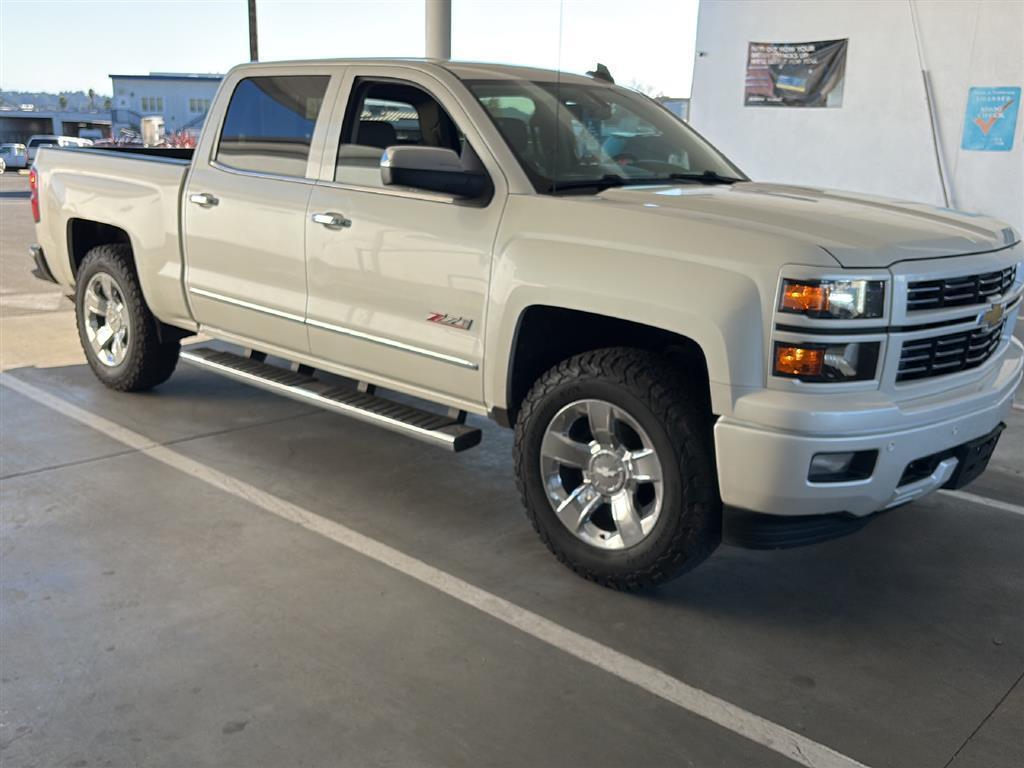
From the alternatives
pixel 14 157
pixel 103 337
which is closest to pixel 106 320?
pixel 103 337

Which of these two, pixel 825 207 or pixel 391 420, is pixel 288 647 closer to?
pixel 391 420

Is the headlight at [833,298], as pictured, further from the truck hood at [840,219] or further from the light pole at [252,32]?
the light pole at [252,32]

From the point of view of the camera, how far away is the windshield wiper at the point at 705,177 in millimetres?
4645

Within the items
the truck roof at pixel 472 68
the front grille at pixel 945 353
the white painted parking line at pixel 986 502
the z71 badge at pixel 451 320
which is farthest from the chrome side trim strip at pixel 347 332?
the white painted parking line at pixel 986 502

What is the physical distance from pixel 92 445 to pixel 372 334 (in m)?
1.91

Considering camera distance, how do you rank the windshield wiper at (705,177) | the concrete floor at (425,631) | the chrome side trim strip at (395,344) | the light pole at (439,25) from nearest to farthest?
the concrete floor at (425,631) < the chrome side trim strip at (395,344) < the windshield wiper at (705,177) < the light pole at (439,25)

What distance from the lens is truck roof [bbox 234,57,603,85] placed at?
467 centimetres

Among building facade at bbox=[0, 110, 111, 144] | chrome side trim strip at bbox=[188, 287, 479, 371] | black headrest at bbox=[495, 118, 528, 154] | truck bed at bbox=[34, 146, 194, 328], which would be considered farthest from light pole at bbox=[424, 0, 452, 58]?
building facade at bbox=[0, 110, 111, 144]

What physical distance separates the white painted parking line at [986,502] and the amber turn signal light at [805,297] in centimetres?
228

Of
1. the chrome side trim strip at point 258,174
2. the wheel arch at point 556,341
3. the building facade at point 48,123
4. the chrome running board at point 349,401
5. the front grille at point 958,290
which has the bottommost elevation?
the building facade at point 48,123


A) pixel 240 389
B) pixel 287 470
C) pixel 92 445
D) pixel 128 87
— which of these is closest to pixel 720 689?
pixel 287 470

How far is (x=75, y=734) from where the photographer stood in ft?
9.57

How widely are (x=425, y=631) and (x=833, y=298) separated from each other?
1793 mm

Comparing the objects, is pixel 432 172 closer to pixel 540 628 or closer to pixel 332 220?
pixel 332 220
